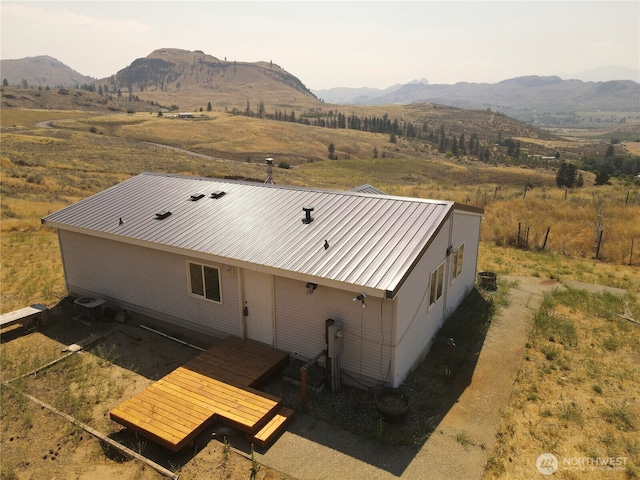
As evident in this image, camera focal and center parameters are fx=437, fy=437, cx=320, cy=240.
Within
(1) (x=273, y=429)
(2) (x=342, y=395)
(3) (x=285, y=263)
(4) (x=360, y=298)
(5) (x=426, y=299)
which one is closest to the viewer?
(1) (x=273, y=429)


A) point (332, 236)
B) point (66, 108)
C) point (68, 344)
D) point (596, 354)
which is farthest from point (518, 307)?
point (66, 108)

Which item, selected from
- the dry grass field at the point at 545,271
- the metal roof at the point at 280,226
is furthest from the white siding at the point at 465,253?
the dry grass field at the point at 545,271

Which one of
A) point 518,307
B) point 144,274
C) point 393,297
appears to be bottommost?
point 518,307

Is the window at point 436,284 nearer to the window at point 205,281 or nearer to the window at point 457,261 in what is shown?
the window at point 457,261

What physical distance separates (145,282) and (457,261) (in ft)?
30.7

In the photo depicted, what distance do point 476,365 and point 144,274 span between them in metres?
9.50

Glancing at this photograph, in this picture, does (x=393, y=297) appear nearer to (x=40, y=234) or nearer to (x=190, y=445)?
(x=190, y=445)

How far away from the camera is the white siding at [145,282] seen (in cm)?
1158

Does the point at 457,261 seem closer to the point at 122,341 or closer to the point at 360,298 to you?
the point at 360,298

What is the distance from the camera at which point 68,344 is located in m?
12.1

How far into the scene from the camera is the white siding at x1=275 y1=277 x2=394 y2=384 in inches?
365

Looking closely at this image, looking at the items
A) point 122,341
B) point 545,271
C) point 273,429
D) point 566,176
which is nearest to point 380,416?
point 273,429

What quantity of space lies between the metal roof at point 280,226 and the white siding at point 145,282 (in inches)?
23.6

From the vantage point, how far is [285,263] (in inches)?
386
